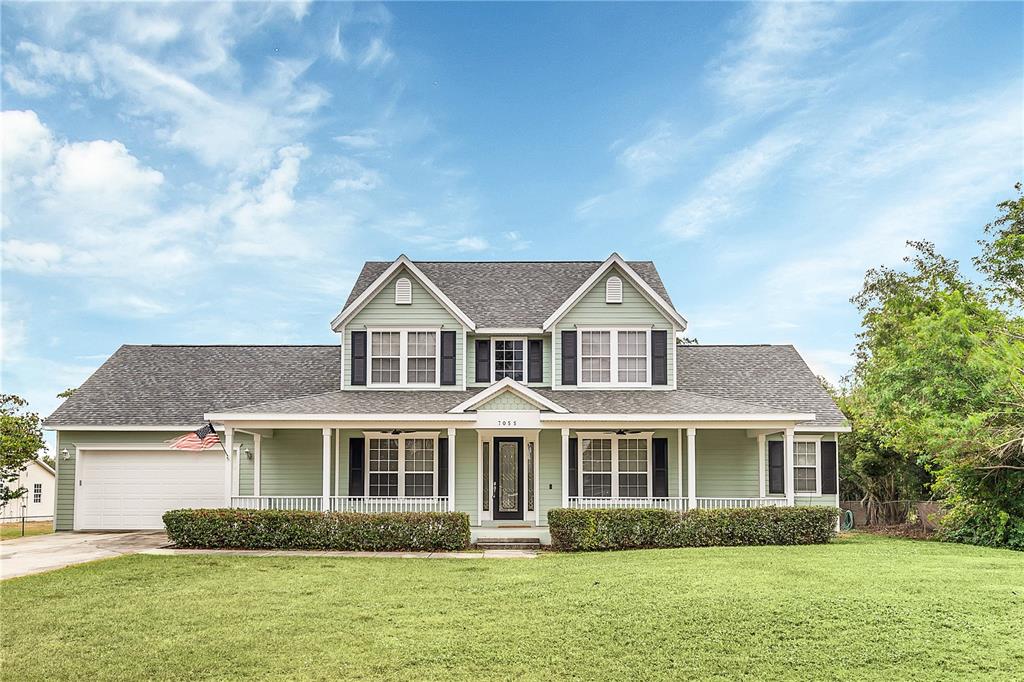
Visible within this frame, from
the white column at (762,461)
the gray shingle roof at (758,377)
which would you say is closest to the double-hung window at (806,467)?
the gray shingle roof at (758,377)

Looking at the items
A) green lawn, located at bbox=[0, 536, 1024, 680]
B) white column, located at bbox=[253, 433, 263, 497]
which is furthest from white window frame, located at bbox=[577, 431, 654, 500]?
white column, located at bbox=[253, 433, 263, 497]

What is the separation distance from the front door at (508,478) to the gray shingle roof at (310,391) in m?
1.58

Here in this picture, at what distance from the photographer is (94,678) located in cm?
824

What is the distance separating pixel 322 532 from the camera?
691 inches

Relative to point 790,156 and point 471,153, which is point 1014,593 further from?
point 471,153

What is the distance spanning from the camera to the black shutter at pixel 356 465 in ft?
68.2

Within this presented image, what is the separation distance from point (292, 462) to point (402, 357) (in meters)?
4.08

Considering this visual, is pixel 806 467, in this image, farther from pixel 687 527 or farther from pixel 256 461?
pixel 256 461

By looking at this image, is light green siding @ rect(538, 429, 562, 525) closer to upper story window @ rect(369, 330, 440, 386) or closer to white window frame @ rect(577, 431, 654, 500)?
white window frame @ rect(577, 431, 654, 500)

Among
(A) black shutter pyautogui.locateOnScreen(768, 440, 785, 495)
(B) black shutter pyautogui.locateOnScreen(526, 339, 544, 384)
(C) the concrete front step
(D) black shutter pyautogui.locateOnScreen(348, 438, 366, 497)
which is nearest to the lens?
(C) the concrete front step

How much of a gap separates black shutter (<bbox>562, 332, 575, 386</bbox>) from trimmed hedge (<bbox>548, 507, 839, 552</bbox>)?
15.7 ft

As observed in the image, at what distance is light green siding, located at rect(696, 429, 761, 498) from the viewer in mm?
21312

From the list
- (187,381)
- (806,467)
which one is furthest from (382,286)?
(806,467)

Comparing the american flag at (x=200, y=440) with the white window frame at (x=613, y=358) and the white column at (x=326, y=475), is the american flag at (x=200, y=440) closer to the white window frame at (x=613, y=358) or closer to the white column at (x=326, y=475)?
the white column at (x=326, y=475)
